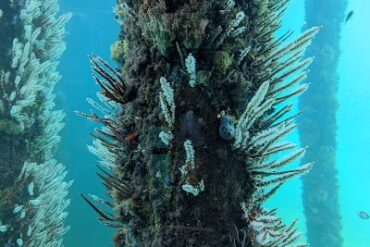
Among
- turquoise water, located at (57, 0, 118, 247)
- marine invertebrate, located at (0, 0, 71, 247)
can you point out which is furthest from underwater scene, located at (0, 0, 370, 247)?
turquoise water, located at (57, 0, 118, 247)

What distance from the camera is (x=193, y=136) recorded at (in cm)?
202

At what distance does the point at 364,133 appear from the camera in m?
107

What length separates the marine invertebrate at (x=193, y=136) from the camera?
1.99m

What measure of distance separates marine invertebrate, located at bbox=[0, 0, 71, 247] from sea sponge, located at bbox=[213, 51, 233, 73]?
4.76 metres

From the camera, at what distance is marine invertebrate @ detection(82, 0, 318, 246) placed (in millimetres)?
1990

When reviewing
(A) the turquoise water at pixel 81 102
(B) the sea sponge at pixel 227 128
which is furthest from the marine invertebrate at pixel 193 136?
(A) the turquoise water at pixel 81 102

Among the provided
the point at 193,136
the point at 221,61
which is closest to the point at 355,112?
the point at 221,61

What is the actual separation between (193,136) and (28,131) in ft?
16.5

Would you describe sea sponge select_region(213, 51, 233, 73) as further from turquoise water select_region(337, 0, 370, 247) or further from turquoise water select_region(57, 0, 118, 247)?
turquoise water select_region(337, 0, 370, 247)

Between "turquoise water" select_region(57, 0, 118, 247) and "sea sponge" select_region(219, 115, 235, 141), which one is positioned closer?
"sea sponge" select_region(219, 115, 235, 141)

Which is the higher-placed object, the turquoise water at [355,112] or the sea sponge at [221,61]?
the turquoise water at [355,112]

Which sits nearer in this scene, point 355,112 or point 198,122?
point 198,122

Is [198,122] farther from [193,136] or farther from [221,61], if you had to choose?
[221,61]

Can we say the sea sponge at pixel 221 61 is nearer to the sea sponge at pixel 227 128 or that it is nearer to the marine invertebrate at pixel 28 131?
the sea sponge at pixel 227 128
